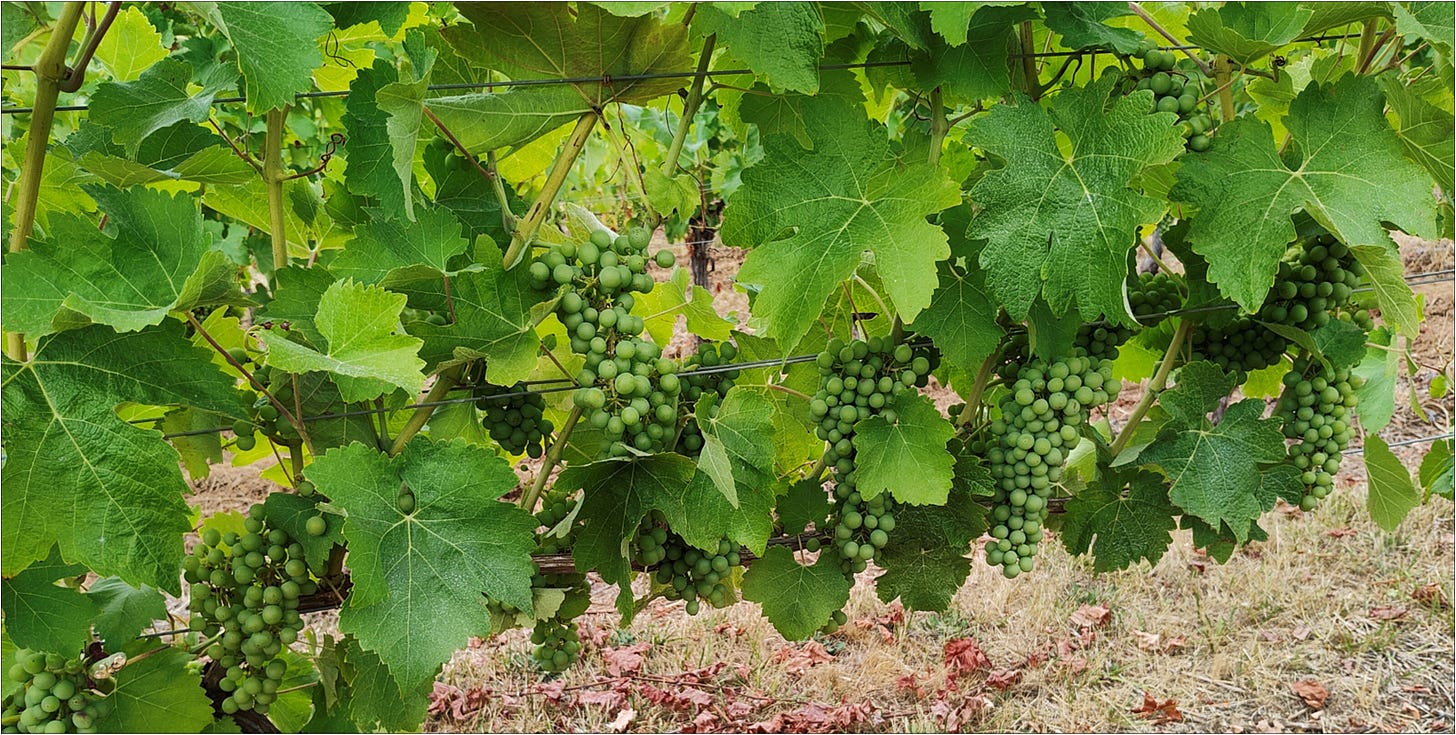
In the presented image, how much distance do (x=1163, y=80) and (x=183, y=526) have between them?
1.56 metres

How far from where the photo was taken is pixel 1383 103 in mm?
1564

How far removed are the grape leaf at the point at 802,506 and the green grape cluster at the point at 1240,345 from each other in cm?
76

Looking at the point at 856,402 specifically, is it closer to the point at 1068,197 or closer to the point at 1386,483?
the point at 1068,197

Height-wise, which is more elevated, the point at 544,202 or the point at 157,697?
the point at 544,202

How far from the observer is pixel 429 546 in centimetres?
150

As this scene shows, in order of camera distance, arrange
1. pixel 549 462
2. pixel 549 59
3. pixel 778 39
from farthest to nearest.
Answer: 1. pixel 549 462
2. pixel 549 59
3. pixel 778 39

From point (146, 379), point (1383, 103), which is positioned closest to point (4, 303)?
point (146, 379)

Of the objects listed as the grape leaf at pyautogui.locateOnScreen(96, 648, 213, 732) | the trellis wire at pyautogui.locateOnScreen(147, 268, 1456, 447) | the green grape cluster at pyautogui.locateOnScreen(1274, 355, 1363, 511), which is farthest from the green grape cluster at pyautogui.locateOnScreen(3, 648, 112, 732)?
the green grape cluster at pyautogui.locateOnScreen(1274, 355, 1363, 511)

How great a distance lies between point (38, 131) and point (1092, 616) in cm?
387

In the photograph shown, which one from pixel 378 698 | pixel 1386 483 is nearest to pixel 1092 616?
pixel 1386 483

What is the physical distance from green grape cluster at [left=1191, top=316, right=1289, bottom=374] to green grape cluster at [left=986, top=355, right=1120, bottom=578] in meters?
0.30

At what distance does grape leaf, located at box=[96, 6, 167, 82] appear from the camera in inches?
78.0

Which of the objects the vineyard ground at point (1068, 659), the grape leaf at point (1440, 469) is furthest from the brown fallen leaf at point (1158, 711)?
the grape leaf at point (1440, 469)

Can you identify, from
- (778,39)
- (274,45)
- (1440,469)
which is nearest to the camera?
(274,45)
